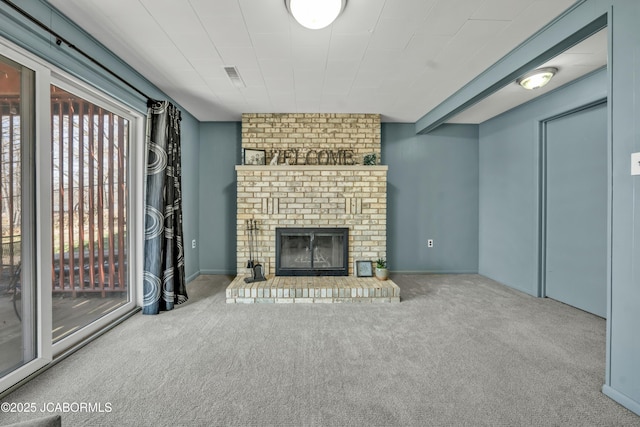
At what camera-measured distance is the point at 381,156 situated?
438cm

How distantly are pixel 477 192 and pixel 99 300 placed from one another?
5.04 m

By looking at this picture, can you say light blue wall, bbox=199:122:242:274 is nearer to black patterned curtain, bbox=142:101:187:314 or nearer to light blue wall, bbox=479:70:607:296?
black patterned curtain, bbox=142:101:187:314

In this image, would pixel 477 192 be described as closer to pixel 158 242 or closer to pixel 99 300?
pixel 158 242

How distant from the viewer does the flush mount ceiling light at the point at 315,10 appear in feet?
5.49

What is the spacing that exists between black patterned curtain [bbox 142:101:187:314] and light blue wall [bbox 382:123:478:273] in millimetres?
2957

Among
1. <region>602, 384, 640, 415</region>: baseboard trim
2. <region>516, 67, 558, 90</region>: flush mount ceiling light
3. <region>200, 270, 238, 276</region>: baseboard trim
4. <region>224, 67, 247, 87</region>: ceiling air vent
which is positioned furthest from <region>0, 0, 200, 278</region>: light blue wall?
<region>602, 384, 640, 415</region>: baseboard trim

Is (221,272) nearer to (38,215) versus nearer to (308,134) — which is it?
(308,134)

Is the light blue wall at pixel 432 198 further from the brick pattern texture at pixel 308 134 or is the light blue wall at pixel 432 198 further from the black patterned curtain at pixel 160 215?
the black patterned curtain at pixel 160 215

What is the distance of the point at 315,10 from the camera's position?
1.71 metres

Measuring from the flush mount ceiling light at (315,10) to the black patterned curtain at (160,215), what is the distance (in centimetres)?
183

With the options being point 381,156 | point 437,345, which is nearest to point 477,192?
point 381,156

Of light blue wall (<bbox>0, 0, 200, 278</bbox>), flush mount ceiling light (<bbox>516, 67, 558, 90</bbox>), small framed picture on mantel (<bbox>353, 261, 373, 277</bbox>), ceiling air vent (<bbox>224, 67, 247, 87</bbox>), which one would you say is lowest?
small framed picture on mantel (<bbox>353, 261, 373, 277</bbox>)

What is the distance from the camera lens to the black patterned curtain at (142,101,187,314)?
2.80 metres

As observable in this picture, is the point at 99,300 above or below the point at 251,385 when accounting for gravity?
above
